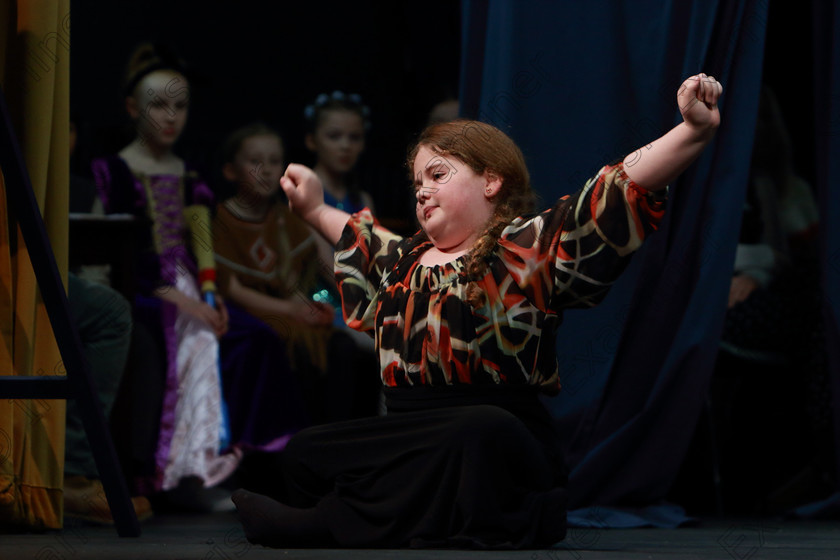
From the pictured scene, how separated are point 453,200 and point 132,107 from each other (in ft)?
5.91

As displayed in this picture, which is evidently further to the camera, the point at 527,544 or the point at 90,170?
the point at 90,170

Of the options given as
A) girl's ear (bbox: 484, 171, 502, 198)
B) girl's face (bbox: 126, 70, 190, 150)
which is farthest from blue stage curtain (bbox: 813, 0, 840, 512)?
girl's face (bbox: 126, 70, 190, 150)

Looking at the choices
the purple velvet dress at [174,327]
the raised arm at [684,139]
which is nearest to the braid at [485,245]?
the raised arm at [684,139]

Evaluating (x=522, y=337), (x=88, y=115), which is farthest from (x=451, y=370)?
(x=88, y=115)

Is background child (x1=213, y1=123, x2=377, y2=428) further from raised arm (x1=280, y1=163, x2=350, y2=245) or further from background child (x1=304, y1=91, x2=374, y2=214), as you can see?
raised arm (x1=280, y1=163, x2=350, y2=245)

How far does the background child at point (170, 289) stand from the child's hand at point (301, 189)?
29.6 inches

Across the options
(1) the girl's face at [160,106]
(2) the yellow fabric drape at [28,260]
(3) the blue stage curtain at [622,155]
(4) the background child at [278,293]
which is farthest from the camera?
(1) the girl's face at [160,106]

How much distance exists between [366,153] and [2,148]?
2593 millimetres

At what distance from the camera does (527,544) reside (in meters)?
1.91

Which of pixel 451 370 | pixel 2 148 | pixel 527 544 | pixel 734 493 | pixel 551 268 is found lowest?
pixel 734 493

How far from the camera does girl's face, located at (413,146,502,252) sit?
2.09 m

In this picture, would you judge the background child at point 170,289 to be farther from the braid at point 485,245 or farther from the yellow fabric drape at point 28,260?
the braid at point 485,245

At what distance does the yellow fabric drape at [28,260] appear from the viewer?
2.31 meters

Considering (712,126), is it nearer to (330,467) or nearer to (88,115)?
(330,467)
